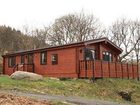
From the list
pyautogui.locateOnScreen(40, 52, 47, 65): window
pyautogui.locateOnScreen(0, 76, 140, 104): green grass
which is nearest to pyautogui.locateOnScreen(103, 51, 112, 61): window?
pyautogui.locateOnScreen(0, 76, 140, 104): green grass

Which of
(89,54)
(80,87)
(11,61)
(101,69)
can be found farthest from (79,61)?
(11,61)

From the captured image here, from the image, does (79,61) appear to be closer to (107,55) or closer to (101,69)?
(101,69)

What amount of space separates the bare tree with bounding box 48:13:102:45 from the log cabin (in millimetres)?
20427

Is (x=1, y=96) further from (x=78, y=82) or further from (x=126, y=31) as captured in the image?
(x=126, y=31)

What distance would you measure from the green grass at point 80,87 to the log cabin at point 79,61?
1331mm

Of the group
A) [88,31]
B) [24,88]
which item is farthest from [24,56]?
[88,31]

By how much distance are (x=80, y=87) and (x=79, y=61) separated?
542cm

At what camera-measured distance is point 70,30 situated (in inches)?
2286

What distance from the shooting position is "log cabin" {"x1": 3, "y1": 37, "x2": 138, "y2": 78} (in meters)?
29.5

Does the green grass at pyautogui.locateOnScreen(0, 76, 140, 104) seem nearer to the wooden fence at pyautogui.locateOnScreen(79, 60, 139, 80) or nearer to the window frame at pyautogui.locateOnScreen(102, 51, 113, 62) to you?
the wooden fence at pyautogui.locateOnScreen(79, 60, 139, 80)

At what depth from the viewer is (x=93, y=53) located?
32.5m

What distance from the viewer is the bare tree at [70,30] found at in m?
57.6

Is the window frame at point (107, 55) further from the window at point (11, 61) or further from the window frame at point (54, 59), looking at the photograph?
the window at point (11, 61)

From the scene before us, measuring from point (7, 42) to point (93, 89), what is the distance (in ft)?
123
